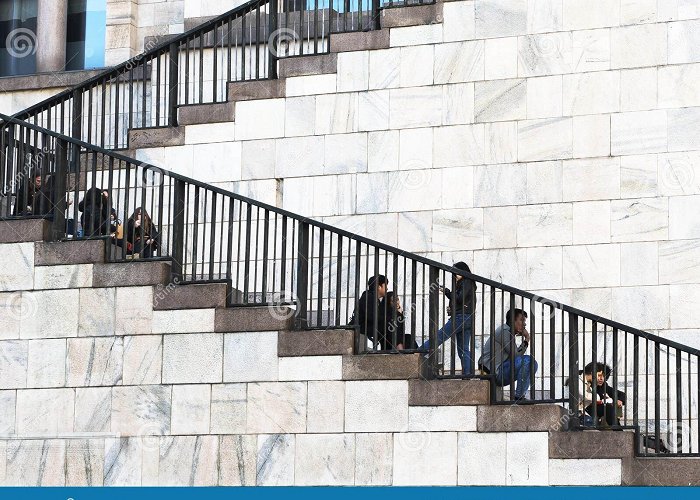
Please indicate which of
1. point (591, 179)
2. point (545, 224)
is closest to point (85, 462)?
point (545, 224)

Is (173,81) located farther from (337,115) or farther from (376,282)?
(376,282)

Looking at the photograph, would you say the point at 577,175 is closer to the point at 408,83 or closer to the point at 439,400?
the point at 408,83

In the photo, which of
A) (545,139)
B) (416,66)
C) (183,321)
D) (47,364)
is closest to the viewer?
(183,321)

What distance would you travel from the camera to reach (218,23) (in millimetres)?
21922

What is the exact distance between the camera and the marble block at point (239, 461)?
18078 mm

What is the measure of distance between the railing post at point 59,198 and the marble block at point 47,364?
1.26 metres

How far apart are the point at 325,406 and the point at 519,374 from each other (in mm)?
2143

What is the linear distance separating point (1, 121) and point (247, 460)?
17.5 ft

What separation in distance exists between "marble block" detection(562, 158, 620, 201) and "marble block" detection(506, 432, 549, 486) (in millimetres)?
4062

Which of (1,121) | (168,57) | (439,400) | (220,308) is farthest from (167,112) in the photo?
Result: (439,400)

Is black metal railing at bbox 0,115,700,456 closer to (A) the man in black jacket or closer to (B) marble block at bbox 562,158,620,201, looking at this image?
(A) the man in black jacket

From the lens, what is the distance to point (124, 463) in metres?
18.6

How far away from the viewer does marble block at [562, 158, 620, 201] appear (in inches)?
781

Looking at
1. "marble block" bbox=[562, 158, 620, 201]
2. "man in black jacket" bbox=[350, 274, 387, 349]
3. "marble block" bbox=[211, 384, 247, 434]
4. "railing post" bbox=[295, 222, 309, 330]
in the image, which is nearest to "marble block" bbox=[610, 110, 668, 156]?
"marble block" bbox=[562, 158, 620, 201]
